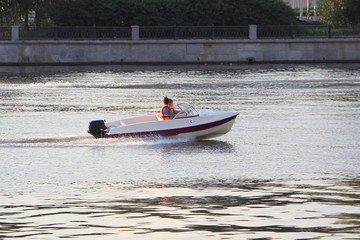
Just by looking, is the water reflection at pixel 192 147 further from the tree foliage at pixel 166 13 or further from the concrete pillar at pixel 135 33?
the tree foliage at pixel 166 13

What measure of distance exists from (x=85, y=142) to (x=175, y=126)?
2.34 meters

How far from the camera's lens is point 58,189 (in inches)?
608

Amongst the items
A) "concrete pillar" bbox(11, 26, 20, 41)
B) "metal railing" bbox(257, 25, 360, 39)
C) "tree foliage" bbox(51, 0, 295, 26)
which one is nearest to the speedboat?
"concrete pillar" bbox(11, 26, 20, 41)

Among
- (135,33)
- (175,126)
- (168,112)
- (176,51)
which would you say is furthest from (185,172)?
(135,33)

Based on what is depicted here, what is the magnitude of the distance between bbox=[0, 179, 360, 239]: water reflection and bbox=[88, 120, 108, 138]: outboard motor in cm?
600

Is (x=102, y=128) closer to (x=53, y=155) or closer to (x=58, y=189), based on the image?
(x=53, y=155)

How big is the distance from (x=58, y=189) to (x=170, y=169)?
3.06 meters

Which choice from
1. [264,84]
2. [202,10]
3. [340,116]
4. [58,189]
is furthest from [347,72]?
[58,189]

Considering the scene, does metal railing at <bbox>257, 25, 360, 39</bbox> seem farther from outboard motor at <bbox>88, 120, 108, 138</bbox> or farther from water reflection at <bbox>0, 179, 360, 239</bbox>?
water reflection at <bbox>0, 179, 360, 239</bbox>

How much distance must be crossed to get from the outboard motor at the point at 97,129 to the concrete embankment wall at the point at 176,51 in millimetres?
34341

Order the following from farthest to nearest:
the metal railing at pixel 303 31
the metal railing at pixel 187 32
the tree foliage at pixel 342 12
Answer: the tree foliage at pixel 342 12
the metal railing at pixel 303 31
the metal railing at pixel 187 32

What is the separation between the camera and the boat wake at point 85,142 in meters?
21.7

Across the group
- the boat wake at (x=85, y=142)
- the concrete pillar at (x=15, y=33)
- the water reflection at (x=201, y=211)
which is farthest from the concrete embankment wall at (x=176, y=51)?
the water reflection at (x=201, y=211)

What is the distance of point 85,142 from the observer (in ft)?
72.7
